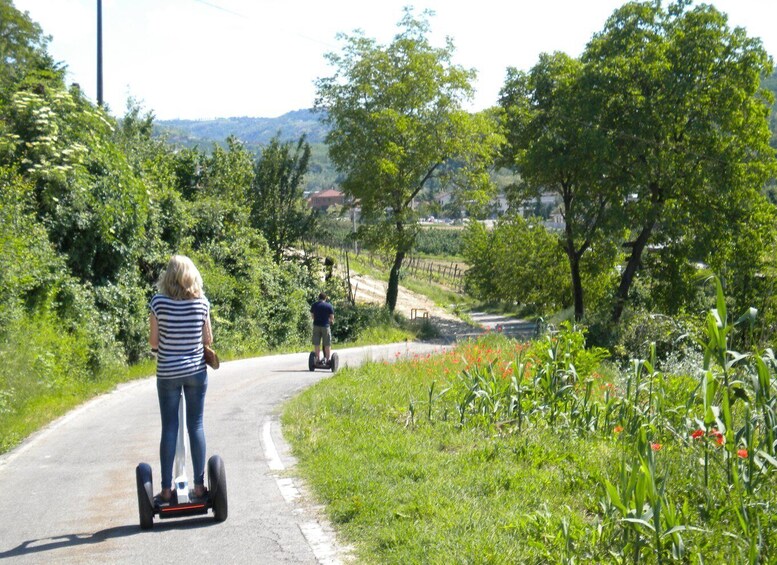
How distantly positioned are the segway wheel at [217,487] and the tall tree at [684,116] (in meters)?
30.4

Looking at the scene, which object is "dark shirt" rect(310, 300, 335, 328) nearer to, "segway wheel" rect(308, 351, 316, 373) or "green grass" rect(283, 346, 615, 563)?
"segway wheel" rect(308, 351, 316, 373)

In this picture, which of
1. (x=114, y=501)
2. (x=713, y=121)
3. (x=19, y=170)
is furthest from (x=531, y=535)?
(x=713, y=121)

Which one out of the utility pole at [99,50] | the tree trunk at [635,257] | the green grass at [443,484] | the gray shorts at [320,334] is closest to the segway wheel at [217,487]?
the green grass at [443,484]

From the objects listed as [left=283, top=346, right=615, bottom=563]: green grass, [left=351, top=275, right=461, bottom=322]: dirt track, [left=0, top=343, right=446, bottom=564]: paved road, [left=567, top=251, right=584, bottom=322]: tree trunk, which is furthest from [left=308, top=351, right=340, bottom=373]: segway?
[left=351, top=275, right=461, bottom=322]: dirt track

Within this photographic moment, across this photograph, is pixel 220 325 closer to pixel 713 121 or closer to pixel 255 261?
pixel 255 261

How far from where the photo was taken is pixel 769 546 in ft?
17.4

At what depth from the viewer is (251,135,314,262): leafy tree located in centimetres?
3919

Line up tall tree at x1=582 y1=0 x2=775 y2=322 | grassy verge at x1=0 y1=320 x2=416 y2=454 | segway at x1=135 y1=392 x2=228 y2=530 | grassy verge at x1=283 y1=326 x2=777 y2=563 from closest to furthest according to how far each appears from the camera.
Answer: grassy verge at x1=283 y1=326 x2=777 y2=563 < segway at x1=135 y1=392 x2=228 y2=530 < grassy verge at x1=0 y1=320 x2=416 y2=454 < tall tree at x1=582 y1=0 x2=775 y2=322

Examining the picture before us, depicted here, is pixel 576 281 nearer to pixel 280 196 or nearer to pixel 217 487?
pixel 280 196

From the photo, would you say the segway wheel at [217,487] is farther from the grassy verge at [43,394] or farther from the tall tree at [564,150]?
the tall tree at [564,150]

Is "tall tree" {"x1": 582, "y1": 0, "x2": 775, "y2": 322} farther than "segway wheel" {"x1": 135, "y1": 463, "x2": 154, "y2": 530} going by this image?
Yes

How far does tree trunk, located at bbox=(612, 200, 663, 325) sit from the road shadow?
2969 centimetres

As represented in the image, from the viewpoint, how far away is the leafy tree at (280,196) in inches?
1543

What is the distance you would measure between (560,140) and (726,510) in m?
33.4
